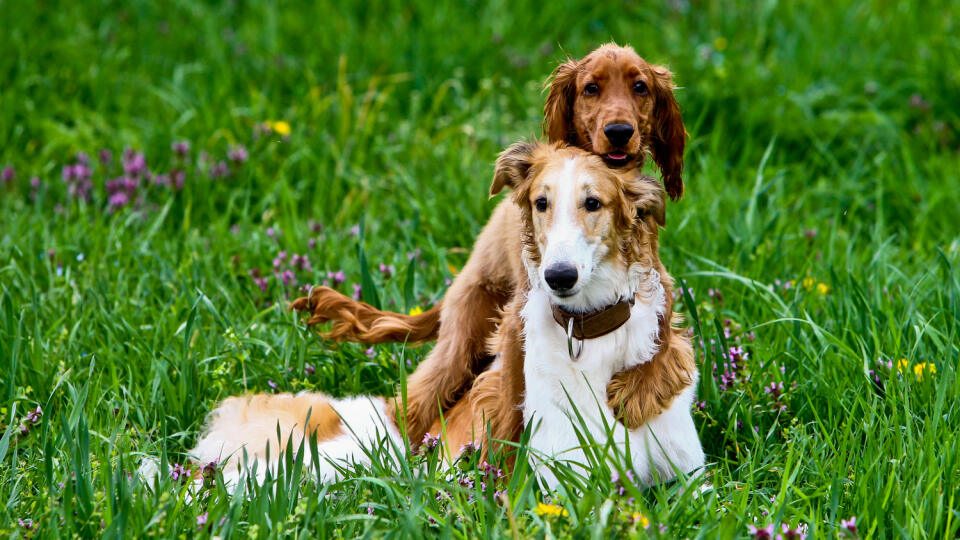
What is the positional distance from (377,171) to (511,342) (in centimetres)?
278

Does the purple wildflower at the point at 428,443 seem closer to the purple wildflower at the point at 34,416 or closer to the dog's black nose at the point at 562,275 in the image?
the dog's black nose at the point at 562,275

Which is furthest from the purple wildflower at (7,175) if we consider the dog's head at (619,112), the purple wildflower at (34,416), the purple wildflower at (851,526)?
the purple wildflower at (851,526)

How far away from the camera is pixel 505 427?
291 cm

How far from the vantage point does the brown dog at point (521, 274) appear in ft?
9.14

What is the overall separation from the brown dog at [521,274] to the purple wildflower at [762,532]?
44 cm

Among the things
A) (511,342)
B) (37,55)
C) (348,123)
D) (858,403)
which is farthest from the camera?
(37,55)

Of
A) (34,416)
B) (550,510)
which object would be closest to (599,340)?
(550,510)

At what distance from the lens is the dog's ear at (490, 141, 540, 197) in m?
2.79

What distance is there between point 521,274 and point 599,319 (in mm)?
275

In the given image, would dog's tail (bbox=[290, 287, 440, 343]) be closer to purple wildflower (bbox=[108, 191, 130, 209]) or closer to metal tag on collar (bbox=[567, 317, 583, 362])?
metal tag on collar (bbox=[567, 317, 583, 362])

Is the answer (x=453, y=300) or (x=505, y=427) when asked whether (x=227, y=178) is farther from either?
(x=505, y=427)

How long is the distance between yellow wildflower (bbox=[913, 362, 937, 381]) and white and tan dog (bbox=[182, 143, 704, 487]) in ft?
2.76

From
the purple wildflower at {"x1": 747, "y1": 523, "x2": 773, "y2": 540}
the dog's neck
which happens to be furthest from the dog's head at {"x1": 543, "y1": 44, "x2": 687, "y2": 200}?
the purple wildflower at {"x1": 747, "y1": 523, "x2": 773, "y2": 540}

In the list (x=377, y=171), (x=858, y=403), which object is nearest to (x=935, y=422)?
(x=858, y=403)
